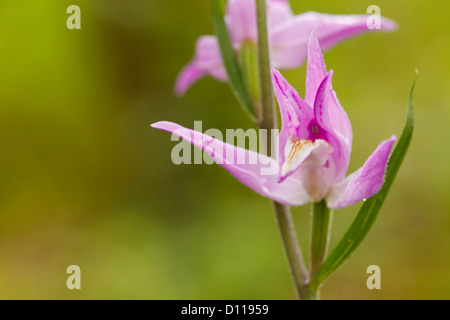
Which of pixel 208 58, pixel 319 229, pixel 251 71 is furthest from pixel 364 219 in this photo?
pixel 208 58

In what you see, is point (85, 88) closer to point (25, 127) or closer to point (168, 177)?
point (25, 127)

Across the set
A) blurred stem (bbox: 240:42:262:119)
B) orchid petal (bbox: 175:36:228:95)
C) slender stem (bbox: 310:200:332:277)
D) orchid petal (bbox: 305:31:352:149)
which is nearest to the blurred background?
orchid petal (bbox: 175:36:228:95)

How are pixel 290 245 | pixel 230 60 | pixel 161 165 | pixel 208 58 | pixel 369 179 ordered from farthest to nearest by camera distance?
pixel 161 165 < pixel 208 58 < pixel 230 60 < pixel 290 245 < pixel 369 179

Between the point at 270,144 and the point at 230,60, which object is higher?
the point at 230,60

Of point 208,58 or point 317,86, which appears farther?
point 208,58

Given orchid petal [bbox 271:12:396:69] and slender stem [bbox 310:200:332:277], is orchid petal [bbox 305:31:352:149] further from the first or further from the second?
orchid petal [bbox 271:12:396:69]

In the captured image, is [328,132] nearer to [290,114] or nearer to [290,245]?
[290,114]

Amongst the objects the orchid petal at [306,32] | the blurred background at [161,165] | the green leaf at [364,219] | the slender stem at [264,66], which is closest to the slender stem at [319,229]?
the green leaf at [364,219]
